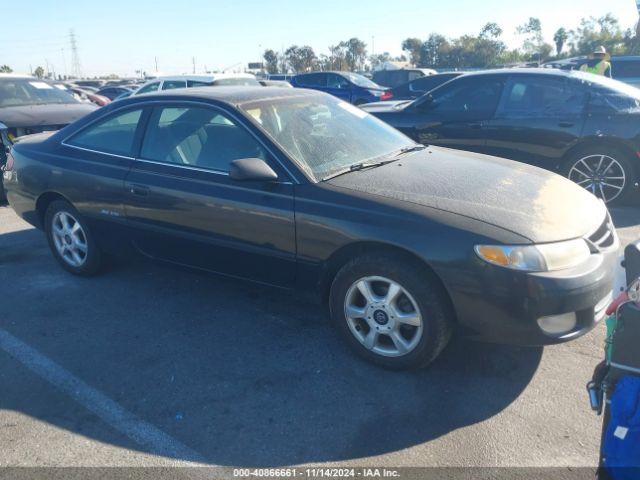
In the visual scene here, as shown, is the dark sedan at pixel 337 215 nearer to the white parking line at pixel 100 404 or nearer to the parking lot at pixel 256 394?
the parking lot at pixel 256 394

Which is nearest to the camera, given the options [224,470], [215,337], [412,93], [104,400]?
[224,470]

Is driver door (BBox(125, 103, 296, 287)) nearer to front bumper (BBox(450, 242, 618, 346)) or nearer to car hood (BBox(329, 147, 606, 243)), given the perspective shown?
car hood (BBox(329, 147, 606, 243))

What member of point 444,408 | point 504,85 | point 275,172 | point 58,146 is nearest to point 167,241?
point 275,172

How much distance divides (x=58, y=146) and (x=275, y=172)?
231 centimetres

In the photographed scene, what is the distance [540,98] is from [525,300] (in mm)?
4490

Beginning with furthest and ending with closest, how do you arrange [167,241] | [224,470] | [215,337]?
[167,241] → [215,337] → [224,470]

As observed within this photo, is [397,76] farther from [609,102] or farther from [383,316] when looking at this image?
[383,316]

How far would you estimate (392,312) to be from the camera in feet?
9.99

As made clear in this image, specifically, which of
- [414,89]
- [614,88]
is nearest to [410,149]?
[614,88]

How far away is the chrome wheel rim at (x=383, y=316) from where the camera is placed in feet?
9.89

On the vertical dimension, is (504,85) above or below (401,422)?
above

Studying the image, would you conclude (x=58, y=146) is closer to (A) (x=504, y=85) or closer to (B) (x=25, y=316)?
(B) (x=25, y=316)

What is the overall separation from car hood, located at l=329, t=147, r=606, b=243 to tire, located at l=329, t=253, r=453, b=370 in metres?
0.42

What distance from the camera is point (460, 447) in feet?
8.36
